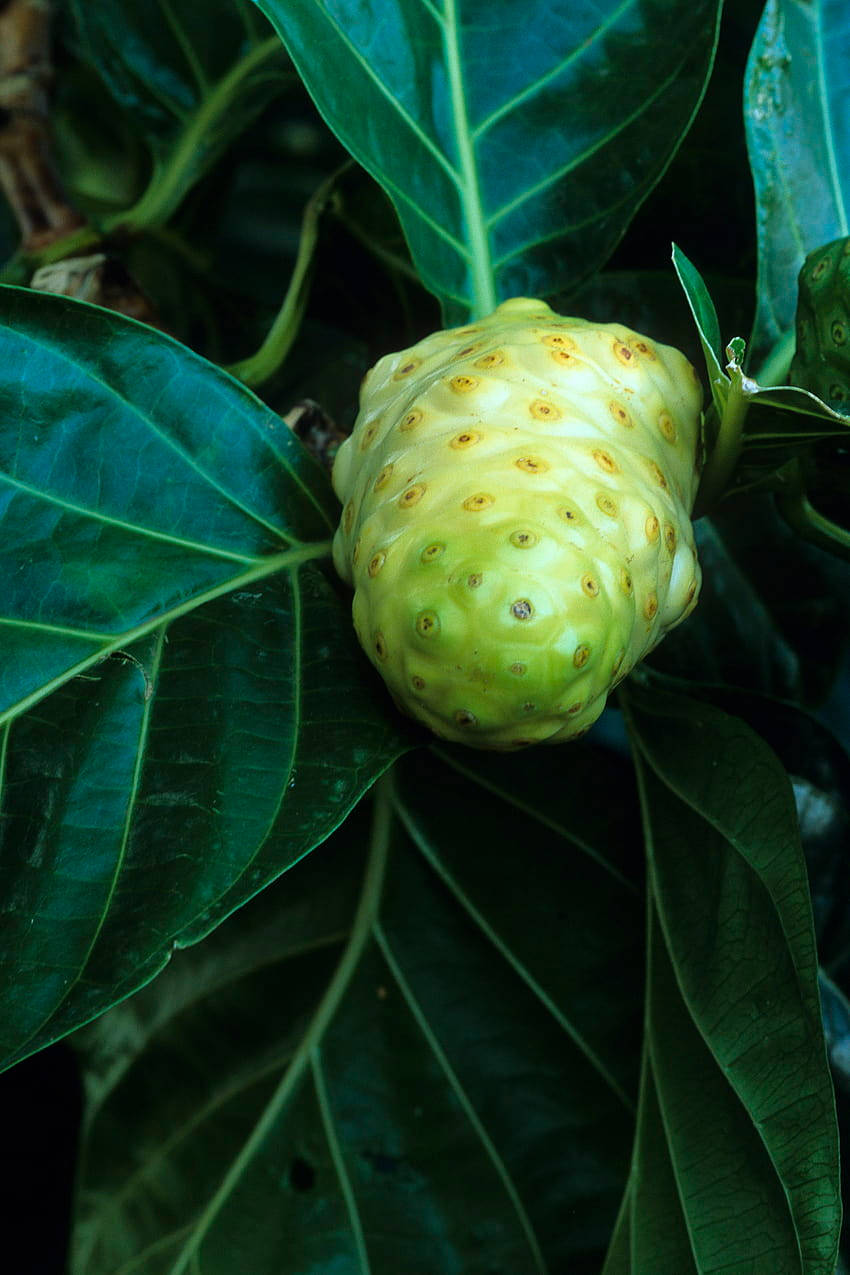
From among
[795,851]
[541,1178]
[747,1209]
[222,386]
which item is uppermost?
[222,386]

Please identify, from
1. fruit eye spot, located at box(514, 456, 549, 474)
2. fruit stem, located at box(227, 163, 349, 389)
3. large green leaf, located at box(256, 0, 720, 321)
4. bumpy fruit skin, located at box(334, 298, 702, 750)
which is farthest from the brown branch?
fruit eye spot, located at box(514, 456, 549, 474)

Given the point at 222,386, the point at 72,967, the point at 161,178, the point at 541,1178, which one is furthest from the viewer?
the point at 161,178

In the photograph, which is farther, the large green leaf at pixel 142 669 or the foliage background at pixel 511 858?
the foliage background at pixel 511 858

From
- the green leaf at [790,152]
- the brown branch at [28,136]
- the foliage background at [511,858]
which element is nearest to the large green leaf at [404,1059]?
the foliage background at [511,858]

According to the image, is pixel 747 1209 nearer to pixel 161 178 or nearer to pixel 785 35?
pixel 785 35

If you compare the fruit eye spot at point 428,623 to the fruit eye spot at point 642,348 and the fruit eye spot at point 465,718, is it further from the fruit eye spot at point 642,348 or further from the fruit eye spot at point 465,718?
the fruit eye spot at point 642,348

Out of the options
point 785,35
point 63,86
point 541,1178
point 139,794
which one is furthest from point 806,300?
point 63,86

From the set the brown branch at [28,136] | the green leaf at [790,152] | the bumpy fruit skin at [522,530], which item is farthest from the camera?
the brown branch at [28,136]

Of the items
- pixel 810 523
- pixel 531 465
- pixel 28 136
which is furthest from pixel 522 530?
pixel 28 136

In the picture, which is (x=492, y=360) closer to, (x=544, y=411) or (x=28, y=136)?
(x=544, y=411)
